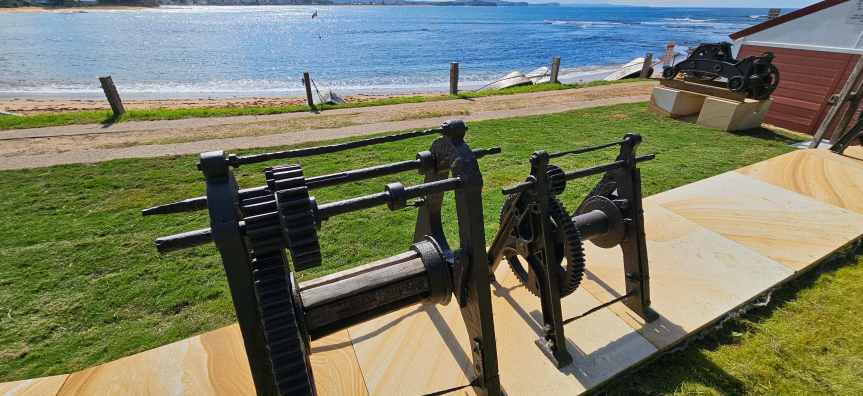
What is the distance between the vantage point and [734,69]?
357 inches

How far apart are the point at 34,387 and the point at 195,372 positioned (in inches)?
42.1

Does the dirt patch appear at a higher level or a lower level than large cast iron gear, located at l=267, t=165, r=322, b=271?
lower

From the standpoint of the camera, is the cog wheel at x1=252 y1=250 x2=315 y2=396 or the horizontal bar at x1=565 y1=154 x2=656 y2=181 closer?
the cog wheel at x1=252 y1=250 x2=315 y2=396

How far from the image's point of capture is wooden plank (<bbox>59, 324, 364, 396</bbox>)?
101 inches

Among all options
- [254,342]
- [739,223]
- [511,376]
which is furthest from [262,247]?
[739,223]

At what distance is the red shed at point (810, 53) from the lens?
8.54m

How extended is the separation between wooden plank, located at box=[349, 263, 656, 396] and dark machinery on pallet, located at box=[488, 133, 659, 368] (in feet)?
0.52

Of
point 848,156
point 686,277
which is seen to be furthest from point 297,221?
point 848,156

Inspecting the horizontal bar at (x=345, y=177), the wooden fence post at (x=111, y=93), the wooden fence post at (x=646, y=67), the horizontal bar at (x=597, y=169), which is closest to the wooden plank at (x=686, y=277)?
the horizontal bar at (x=597, y=169)

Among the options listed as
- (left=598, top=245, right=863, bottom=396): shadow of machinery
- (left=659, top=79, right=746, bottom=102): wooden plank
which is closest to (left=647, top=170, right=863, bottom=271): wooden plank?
(left=598, top=245, right=863, bottom=396): shadow of machinery

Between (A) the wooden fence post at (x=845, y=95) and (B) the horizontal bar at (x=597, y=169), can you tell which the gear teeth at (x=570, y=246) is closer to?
(B) the horizontal bar at (x=597, y=169)

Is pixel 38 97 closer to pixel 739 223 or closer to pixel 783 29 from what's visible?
pixel 739 223

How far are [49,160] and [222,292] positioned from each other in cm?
663

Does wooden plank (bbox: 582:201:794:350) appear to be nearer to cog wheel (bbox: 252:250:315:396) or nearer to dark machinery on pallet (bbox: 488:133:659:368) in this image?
dark machinery on pallet (bbox: 488:133:659:368)
